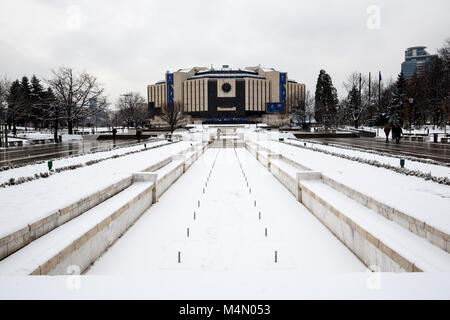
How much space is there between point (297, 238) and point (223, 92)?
4032 inches

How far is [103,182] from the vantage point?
791 centimetres

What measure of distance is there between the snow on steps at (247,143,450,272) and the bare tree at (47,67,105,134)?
129ft

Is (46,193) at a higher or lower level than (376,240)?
higher

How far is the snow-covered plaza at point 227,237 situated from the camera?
324 cm

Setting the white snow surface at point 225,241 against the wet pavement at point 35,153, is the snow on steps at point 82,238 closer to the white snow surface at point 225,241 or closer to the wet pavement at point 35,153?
the white snow surface at point 225,241

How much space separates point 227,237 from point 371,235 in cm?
270

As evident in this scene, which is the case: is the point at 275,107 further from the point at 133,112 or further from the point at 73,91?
the point at 73,91

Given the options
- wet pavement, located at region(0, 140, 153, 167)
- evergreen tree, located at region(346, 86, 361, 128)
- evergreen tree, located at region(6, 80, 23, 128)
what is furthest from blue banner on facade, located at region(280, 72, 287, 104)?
wet pavement, located at region(0, 140, 153, 167)

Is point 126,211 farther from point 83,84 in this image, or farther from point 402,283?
point 83,84

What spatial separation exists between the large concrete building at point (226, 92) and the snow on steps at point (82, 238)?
99.9 m

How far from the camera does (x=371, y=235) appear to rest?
4766 mm

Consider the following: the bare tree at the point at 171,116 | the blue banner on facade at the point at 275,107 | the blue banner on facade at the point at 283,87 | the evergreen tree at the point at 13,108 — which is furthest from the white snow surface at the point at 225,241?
the blue banner on facade at the point at 283,87

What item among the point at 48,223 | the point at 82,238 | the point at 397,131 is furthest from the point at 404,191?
the point at 397,131

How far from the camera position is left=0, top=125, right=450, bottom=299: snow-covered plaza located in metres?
3.24
